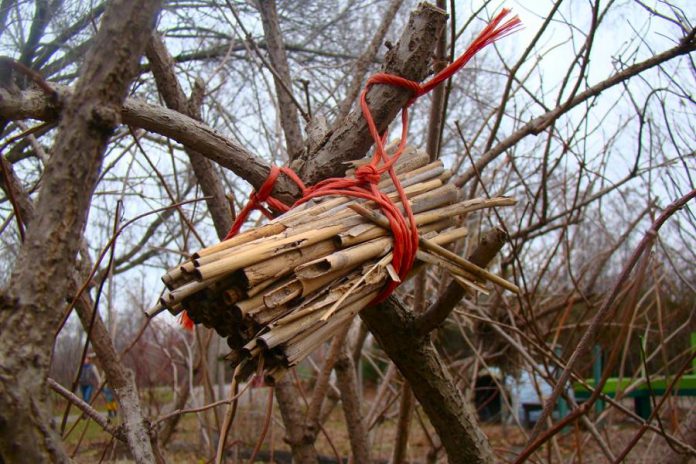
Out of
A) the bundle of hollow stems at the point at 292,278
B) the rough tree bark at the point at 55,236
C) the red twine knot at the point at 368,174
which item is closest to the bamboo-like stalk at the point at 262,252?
the bundle of hollow stems at the point at 292,278

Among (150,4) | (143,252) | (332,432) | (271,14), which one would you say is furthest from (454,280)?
(332,432)

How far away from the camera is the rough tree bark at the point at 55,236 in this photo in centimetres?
50

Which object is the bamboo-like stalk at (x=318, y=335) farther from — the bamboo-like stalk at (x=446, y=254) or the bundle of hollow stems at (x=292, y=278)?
the bamboo-like stalk at (x=446, y=254)

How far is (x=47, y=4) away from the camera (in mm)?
1681

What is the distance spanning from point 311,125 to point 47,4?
875mm

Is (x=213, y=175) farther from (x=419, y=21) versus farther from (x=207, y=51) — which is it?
(x=207, y=51)

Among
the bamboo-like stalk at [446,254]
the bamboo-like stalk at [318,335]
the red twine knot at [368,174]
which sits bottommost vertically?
the bamboo-like stalk at [318,335]

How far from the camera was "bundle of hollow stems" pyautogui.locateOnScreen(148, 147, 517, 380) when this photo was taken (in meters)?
0.81

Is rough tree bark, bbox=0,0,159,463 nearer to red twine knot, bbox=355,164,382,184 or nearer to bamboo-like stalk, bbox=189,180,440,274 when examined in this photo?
bamboo-like stalk, bbox=189,180,440,274

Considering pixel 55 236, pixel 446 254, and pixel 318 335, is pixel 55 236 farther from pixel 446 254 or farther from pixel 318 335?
pixel 446 254

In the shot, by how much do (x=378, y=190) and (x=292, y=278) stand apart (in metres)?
0.22

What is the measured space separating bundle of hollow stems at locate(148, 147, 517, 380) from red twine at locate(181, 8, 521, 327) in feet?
0.06

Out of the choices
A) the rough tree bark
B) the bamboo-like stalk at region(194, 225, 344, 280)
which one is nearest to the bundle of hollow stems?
the bamboo-like stalk at region(194, 225, 344, 280)

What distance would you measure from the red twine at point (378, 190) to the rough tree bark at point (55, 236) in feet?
1.53
